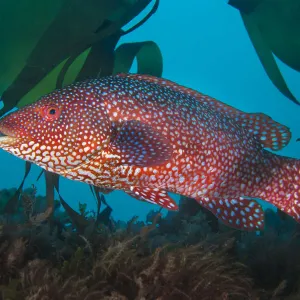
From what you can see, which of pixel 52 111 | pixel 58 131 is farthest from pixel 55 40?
pixel 58 131

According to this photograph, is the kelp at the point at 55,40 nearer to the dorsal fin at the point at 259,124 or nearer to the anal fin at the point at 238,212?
the dorsal fin at the point at 259,124

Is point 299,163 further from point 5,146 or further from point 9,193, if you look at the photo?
point 9,193

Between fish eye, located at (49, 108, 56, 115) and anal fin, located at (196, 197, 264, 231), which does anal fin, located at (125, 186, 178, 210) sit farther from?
fish eye, located at (49, 108, 56, 115)

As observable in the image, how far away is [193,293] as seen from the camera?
8.70 feet

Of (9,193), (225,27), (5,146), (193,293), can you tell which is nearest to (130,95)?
(5,146)

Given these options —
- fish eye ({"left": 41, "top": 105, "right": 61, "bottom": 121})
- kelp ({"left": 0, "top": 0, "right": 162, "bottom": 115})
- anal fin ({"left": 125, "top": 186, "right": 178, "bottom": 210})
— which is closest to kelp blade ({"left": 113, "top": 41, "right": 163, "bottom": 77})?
kelp ({"left": 0, "top": 0, "right": 162, "bottom": 115})

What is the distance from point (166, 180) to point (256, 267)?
4.92ft

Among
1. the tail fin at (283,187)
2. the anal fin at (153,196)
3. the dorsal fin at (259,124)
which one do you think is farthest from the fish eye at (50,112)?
the tail fin at (283,187)

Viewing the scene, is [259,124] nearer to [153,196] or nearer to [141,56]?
[153,196]

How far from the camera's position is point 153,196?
3.53m

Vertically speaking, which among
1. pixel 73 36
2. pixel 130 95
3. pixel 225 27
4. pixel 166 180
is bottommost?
pixel 166 180

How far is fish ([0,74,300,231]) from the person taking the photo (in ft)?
10.9

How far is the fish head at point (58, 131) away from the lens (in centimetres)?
326

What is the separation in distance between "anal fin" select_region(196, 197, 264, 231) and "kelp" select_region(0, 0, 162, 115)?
251cm
